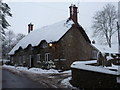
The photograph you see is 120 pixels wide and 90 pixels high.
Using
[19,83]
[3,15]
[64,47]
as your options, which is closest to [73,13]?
[64,47]

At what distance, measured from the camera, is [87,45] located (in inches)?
1538

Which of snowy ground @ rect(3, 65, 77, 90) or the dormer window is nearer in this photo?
snowy ground @ rect(3, 65, 77, 90)

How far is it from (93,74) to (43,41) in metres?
24.8

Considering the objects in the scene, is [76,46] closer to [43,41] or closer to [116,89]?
[43,41]

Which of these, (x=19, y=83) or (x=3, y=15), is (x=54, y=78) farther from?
(x=3, y=15)

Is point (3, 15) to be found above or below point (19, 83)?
above

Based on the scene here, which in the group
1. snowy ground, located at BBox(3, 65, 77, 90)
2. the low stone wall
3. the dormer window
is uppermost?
the dormer window

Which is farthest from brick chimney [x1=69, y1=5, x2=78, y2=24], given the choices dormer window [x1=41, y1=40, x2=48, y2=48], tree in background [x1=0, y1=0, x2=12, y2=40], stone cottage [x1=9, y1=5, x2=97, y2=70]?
tree in background [x1=0, y1=0, x2=12, y2=40]

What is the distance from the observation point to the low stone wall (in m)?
12.4

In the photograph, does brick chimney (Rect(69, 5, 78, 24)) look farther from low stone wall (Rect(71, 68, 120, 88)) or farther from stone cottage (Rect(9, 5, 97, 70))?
low stone wall (Rect(71, 68, 120, 88))

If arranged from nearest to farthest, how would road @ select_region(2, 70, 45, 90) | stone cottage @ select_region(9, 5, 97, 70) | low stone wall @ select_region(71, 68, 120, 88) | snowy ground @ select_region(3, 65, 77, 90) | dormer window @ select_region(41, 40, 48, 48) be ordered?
low stone wall @ select_region(71, 68, 120, 88) < road @ select_region(2, 70, 45, 90) < snowy ground @ select_region(3, 65, 77, 90) < stone cottage @ select_region(9, 5, 97, 70) < dormer window @ select_region(41, 40, 48, 48)

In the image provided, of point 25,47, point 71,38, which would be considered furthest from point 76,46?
point 25,47

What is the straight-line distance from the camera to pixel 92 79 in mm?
14117

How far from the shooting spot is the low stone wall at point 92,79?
1236 centimetres
